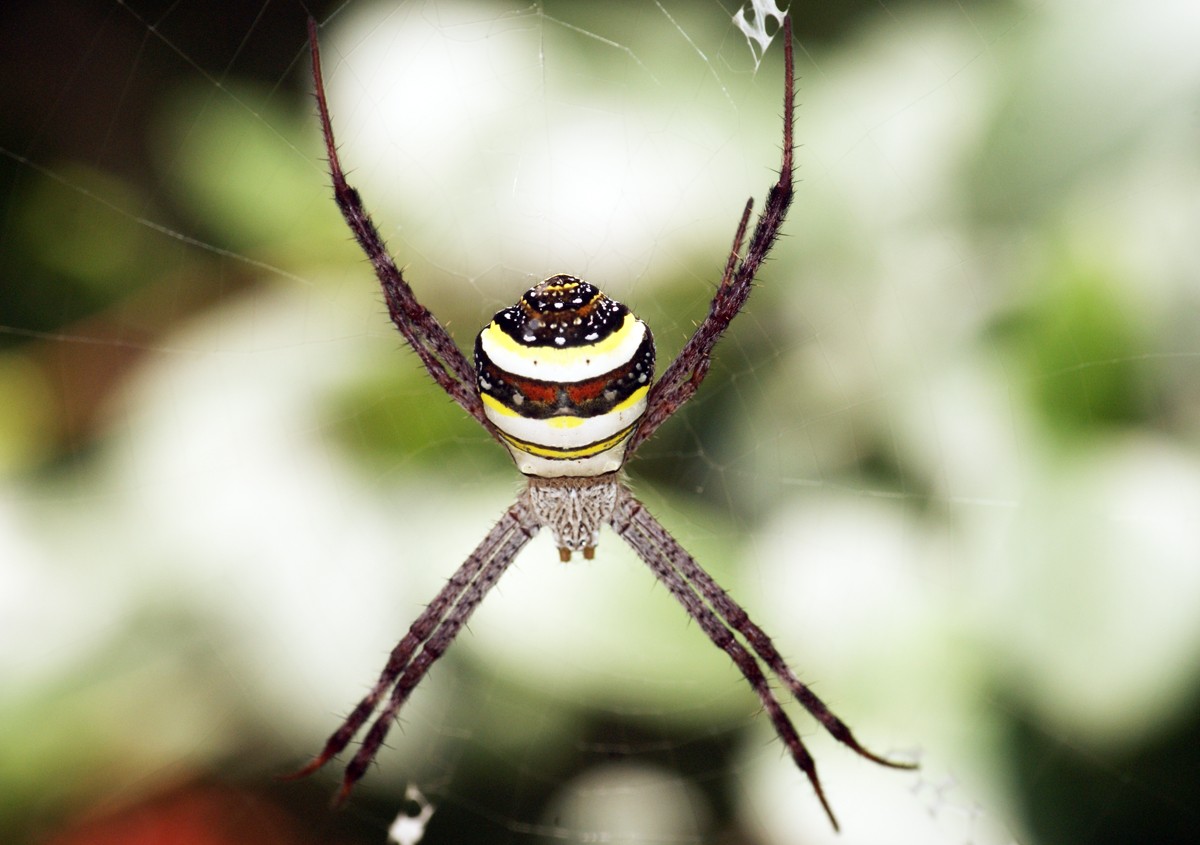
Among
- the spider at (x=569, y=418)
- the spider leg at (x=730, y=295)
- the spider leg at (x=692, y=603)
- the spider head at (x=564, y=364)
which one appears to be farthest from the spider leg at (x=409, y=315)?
the spider leg at (x=692, y=603)

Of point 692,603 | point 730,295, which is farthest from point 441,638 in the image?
point 730,295

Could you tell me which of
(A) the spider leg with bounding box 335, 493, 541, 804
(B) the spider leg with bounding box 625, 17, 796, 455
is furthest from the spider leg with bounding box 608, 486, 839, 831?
(B) the spider leg with bounding box 625, 17, 796, 455

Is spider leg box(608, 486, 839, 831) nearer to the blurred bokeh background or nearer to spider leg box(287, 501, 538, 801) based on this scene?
the blurred bokeh background

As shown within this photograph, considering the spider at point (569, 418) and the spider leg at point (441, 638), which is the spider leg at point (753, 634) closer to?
the spider at point (569, 418)

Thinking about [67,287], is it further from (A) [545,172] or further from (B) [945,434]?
(B) [945,434]

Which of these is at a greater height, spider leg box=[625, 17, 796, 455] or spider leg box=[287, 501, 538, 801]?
spider leg box=[625, 17, 796, 455]

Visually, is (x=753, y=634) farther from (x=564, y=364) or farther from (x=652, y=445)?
(x=564, y=364)
